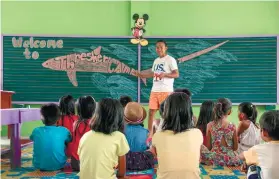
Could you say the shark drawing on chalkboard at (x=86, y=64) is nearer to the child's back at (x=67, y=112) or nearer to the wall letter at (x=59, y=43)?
the wall letter at (x=59, y=43)

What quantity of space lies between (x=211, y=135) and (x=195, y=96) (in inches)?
79.5

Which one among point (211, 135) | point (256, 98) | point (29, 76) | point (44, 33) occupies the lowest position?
point (211, 135)

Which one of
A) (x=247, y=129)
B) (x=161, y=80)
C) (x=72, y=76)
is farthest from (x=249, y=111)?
(x=72, y=76)

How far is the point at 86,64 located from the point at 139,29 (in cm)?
103

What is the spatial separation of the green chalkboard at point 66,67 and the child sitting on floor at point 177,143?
10.8 ft

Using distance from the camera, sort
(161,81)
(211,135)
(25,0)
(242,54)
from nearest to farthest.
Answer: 1. (211,135)
2. (161,81)
3. (242,54)
4. (25,0)

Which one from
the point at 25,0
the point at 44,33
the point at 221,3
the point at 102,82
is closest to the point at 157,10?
the point at 221,3

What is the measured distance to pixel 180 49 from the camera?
16.6 ft

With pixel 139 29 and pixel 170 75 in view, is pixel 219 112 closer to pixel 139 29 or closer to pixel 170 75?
pixel 170 75

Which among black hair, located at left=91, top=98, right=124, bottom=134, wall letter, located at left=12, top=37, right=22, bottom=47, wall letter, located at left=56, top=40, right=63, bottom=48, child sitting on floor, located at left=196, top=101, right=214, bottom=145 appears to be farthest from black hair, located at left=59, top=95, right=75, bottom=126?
wall letter, located at left=12, top=37, right=22, bottom=47

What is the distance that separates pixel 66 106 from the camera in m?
3.19

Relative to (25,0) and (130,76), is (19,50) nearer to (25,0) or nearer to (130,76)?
(25,0)

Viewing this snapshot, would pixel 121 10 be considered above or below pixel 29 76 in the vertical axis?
above

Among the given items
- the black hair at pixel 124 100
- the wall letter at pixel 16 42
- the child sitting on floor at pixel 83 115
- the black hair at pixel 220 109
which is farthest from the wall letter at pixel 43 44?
the black hair at pixel 220 109
